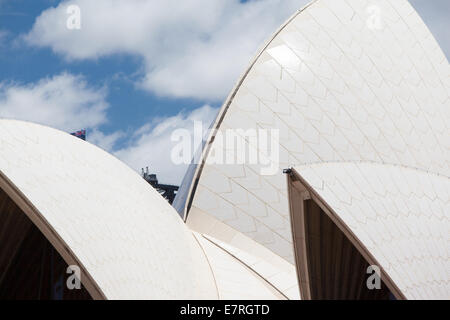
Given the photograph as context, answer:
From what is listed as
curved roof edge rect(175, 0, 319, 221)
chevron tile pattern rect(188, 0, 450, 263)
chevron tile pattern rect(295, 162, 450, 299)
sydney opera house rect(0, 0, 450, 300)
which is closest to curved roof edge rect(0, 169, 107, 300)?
sydney opera house rect(0, 0, 450, 300)

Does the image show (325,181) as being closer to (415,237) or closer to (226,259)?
(415,237)

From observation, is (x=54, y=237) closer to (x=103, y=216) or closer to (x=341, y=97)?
(x=103, y=216)

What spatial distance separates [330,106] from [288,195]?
27.6 ft

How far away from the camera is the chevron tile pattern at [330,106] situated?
13.6 meters

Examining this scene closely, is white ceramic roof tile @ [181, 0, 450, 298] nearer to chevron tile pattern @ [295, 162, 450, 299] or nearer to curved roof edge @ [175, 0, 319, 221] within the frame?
curved roof edge @ [175, 0, 319, 221]

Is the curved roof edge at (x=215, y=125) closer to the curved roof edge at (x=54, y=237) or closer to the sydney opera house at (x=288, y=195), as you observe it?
the sydney opera house at (x=288, y=195)

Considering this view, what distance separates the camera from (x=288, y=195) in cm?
718

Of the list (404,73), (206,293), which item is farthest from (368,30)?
(206,293)

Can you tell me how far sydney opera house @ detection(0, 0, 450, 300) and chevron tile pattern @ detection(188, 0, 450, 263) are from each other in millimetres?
38

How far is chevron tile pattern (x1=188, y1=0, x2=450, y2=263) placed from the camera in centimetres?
1358

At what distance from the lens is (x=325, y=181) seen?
6984mm

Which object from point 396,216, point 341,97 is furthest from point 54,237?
point 341,97
